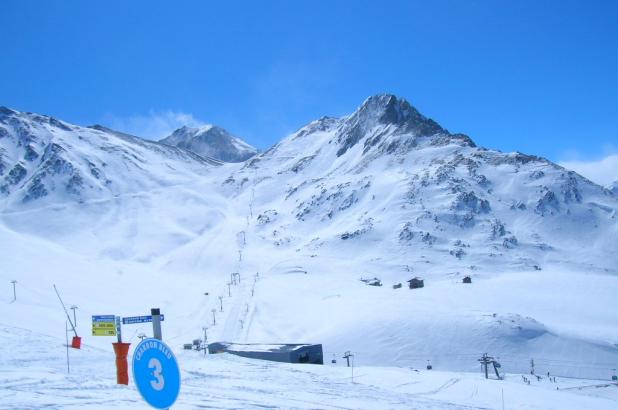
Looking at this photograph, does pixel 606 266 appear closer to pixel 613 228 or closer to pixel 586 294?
pixel 613 228

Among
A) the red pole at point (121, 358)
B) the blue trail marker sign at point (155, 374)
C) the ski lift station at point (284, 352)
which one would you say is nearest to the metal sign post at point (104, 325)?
the red pole at point (121, 358)

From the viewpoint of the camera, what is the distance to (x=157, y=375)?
5734mm

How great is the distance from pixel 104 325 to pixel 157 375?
7.88 metres

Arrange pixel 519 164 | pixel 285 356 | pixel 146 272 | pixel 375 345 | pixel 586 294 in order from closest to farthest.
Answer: pixel 285 356 < pixel 375 345 < pixel 586 294 < pixel 146 272 < pixel 519 164

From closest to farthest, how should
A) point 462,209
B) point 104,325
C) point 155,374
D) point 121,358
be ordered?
point 155,374 → point 121,358 → point 104,325 → point 462,209

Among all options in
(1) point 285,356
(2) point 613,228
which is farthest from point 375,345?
(2) point 613,228

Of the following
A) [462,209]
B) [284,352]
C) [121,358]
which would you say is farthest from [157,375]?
[462,209]

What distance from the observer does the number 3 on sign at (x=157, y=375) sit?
5.70 meters

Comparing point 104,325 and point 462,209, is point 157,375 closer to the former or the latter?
point 104,325

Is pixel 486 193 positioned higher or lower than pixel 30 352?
higher

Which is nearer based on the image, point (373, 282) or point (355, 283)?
point (355, 283)

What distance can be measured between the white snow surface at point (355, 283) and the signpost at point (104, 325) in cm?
152

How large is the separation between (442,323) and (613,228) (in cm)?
9135

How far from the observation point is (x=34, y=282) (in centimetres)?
7738
